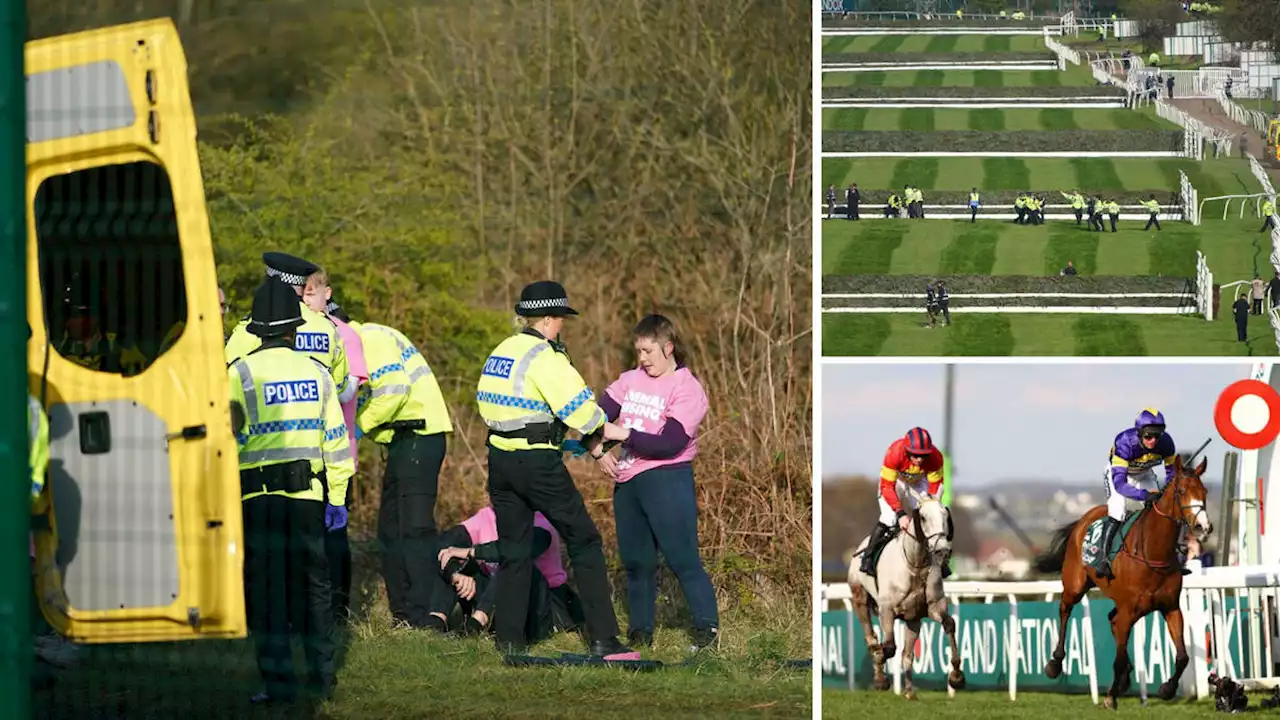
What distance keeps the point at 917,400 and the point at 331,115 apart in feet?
14.3

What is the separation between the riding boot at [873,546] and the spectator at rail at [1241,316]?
54.6 inches

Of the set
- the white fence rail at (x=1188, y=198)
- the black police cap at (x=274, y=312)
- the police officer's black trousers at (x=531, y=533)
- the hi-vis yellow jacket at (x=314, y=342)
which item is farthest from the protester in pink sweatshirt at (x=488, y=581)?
the white fence rail at (x=1188, y=198)

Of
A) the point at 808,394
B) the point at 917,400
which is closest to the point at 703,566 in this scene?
the point at 808,394

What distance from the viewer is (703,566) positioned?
25.9ft

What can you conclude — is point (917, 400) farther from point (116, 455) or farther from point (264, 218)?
point (264, 218)

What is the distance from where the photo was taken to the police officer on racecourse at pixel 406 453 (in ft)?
25.9

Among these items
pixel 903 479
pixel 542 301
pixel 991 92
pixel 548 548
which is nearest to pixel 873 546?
pixel 903 479

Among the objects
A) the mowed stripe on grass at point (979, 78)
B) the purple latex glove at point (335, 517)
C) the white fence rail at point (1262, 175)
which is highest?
the mowed stripe on grass at point (979, 78)

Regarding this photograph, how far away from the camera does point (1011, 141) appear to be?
7266 mm

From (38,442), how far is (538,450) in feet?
6.76

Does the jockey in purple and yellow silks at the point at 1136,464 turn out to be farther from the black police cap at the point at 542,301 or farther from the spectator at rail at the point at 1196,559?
the black police cap at the point at 542,301

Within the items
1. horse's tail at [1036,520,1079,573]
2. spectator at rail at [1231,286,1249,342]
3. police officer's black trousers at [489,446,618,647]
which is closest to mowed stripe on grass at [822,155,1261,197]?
spectator at rail at [1231,286,1249,342]

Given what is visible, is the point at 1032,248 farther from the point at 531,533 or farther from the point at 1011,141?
the point at 531,533

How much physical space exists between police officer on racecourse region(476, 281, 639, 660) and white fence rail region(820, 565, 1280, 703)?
1.07 meters
